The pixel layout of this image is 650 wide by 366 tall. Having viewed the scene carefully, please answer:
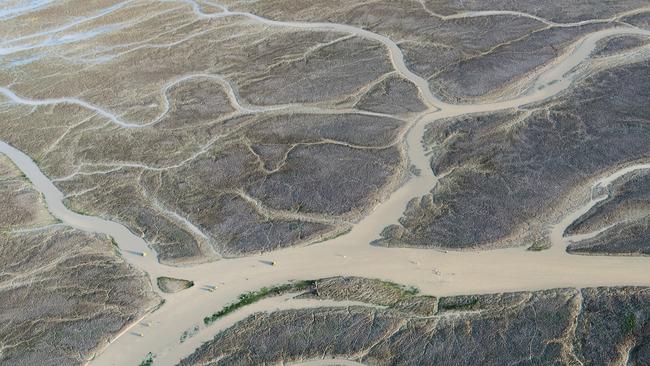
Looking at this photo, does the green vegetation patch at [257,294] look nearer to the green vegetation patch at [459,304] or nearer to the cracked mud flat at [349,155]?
the cracked mud flat at [349,155]

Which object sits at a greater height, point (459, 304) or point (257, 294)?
point (257, 294)

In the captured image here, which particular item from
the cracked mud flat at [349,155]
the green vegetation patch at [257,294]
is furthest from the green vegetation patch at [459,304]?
the green vegetation patch at [257,294]

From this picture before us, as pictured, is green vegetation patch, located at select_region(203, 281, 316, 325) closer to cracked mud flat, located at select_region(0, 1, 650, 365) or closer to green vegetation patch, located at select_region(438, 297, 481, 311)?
cracked mud flat, located at select_region(0, 1, 650, 365)

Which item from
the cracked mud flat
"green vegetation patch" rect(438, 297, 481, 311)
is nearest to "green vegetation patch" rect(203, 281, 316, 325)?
the cracked mud flat

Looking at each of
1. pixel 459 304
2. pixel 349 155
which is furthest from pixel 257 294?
pixel 349 155

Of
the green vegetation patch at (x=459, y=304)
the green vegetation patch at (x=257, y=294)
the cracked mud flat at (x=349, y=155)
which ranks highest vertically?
the cracked mud flat at (x=349, y=155)

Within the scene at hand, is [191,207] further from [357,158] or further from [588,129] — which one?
[588,129]

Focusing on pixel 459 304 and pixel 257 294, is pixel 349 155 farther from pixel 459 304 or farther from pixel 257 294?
pixel 459 304

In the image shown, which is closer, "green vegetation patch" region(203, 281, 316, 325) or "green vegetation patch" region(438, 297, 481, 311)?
"green vegetation patch" region(438, 297, 481, 311)
